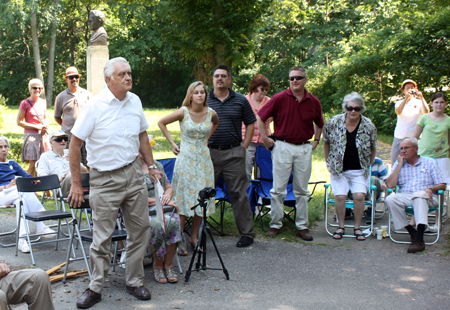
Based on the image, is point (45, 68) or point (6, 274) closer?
point (6, 274)

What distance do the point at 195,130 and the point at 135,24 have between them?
35816 mm

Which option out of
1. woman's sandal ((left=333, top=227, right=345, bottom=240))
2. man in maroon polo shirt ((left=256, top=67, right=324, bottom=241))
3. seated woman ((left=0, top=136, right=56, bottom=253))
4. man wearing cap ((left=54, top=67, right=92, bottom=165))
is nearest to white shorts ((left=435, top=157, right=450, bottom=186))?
woman's sandal ((left=333, top=227, right=345, bottom=240))

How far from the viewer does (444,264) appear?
17.3 ft

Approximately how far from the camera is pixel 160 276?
15.8 feet

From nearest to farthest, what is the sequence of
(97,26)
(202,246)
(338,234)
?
(202,246) → (338,234) → (97,26)

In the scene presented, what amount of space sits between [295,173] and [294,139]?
17.2 inches

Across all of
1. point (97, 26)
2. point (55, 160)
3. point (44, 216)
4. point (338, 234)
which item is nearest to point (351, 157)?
point (338, 234)

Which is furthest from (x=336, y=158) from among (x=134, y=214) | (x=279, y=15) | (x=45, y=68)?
(x=45, y=68)

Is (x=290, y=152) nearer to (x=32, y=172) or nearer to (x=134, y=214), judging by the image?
(x=134, y=214)

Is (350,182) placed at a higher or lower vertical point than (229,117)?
lower

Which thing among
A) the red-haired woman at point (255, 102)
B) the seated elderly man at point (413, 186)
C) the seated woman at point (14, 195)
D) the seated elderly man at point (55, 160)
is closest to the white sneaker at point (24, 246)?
the seated woman at point (14, 195)

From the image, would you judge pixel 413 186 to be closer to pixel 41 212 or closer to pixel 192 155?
pixel 192 155

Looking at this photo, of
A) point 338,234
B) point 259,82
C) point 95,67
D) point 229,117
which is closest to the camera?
point 229,117

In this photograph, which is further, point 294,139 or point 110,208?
point 294,139
